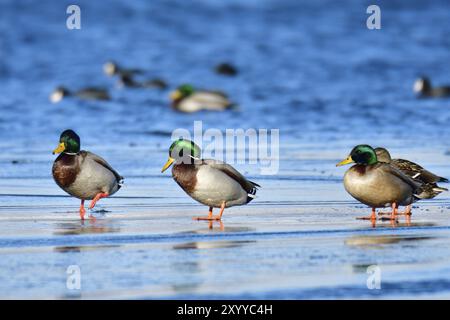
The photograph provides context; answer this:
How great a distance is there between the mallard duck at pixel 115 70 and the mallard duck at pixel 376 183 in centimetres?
1954

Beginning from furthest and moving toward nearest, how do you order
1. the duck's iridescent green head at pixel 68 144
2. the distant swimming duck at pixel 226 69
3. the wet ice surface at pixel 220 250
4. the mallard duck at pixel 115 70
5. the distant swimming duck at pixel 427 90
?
the distant swimming duck at pixel 226 69
the mallard duck at pixel 115 70
the distant swimming duck at pixel 427 90
the duck's iridescent green head at pixel 68 144
the wet ice surface at pixel 220 250

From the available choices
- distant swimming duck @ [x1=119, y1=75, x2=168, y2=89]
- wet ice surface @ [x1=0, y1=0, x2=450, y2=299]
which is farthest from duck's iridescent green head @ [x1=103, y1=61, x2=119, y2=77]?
distant swimming duck @ [x1=119, y1=75, x2=168, y2=89]

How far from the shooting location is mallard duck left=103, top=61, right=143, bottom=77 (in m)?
30.5

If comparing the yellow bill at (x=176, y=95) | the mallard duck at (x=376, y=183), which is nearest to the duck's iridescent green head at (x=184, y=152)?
the mallard duck at (x=376, y=183)

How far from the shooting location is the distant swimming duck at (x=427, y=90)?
26.3m

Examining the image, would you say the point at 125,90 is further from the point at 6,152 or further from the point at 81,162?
the point at 81,162

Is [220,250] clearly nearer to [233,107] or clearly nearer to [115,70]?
[233,107]

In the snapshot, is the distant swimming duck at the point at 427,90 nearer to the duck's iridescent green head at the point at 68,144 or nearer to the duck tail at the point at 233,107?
the duck tail at the point at 233,107

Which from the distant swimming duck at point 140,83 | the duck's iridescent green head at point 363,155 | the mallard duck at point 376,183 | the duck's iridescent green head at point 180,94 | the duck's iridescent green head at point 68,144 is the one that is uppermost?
the distant swimming duck at point 140,83

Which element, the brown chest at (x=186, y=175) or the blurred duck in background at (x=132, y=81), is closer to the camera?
the brown chest at (x=186, y=175)

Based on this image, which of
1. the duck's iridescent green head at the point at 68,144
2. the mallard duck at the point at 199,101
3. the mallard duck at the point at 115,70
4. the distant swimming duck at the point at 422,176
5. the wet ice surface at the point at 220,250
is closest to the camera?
the wet ice surface at the point at 220,250

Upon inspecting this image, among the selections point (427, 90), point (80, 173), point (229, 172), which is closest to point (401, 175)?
point (229, 172)

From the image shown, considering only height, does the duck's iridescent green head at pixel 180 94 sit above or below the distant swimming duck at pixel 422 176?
above

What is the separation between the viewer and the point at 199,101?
25.1 meters
